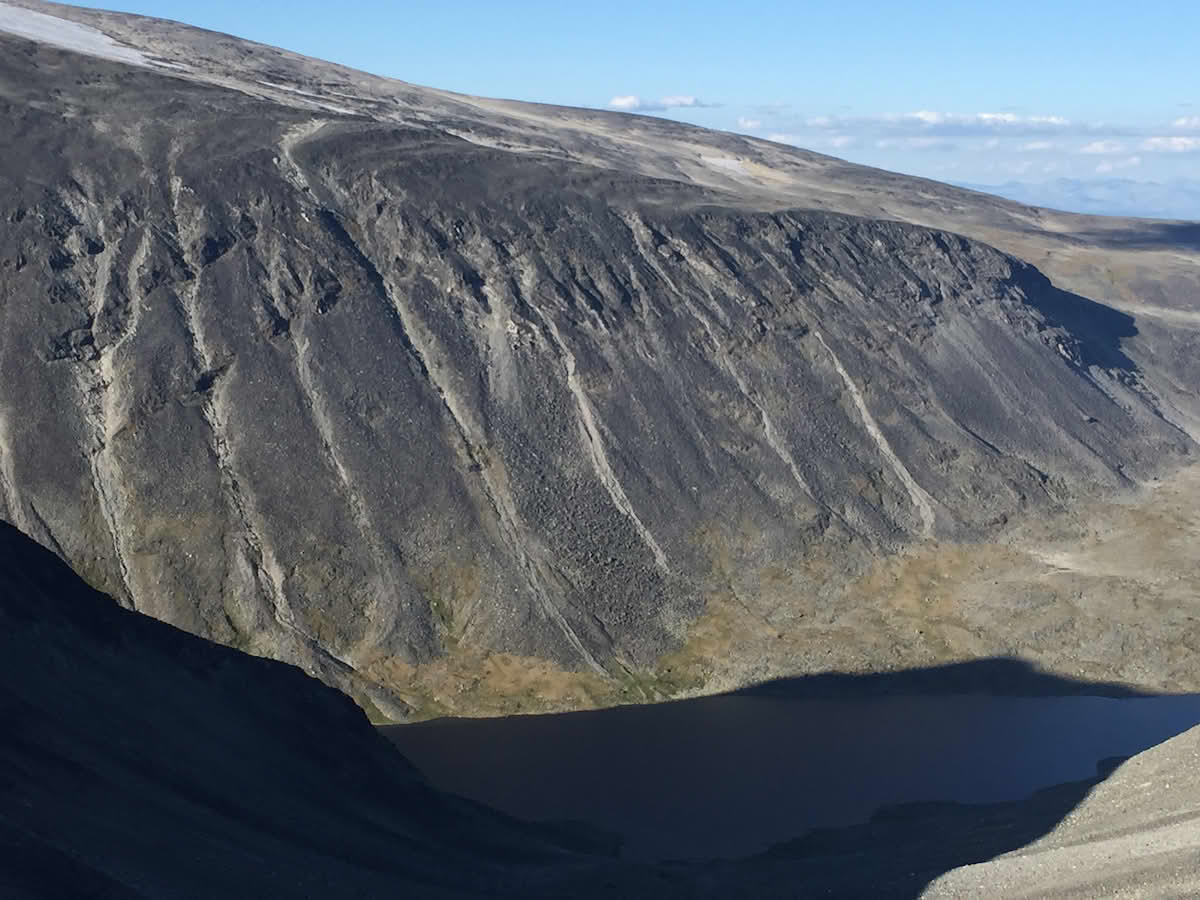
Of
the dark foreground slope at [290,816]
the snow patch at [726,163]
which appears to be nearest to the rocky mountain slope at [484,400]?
the dark foreground slope at [290,816]

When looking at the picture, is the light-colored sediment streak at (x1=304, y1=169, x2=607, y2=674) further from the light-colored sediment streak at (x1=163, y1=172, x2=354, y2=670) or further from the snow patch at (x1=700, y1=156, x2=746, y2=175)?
the snow patch at (x1=700, y1=156, x2=746, y2=175)

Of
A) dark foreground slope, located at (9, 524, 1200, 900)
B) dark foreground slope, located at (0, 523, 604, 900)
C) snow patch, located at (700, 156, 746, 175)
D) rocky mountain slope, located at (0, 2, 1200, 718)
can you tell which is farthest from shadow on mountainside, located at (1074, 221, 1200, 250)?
dark foreground slope, located at (0, 523, 604, 900)

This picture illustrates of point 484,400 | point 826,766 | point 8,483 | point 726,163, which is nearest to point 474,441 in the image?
point 484,400

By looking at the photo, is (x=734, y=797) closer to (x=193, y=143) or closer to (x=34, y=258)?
(x=34, y=258)

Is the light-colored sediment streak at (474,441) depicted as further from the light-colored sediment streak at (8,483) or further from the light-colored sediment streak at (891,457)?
the light-colored sediment streak at (891,457)

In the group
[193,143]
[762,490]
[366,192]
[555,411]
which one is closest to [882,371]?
[762,490]

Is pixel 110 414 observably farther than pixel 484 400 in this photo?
No

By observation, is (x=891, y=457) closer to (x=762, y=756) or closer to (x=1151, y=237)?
(x=762, y=756)

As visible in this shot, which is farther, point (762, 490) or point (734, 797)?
point (762, 490)
